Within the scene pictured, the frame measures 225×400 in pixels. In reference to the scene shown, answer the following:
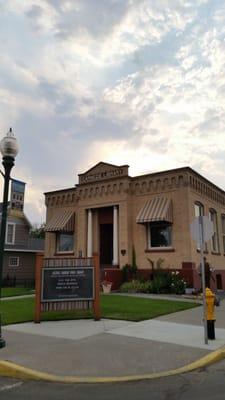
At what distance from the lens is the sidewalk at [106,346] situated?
6734mm

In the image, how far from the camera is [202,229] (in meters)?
8.94

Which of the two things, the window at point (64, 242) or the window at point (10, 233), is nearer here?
the window at point (64, 242)

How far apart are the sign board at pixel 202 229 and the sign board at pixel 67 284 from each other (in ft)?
14.7

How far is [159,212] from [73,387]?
17.3m

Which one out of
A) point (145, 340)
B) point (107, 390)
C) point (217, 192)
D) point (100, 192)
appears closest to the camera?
point (107, 390)

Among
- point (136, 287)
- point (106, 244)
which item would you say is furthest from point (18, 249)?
point (136, 287)

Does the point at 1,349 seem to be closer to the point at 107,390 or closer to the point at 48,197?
the point at 107,390

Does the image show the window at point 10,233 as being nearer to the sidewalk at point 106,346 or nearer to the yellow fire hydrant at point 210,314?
the sidewalk at point 106,346

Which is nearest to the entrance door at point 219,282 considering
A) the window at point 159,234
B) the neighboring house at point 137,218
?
the neighboring house at point 137,218

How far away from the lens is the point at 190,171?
23.4 meters

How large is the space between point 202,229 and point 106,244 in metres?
18.3

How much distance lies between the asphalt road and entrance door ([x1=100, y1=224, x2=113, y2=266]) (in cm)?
2035

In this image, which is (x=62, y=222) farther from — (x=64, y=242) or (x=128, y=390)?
(x=128, y=390)

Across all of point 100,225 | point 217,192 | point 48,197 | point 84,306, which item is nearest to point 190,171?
point 217,192
